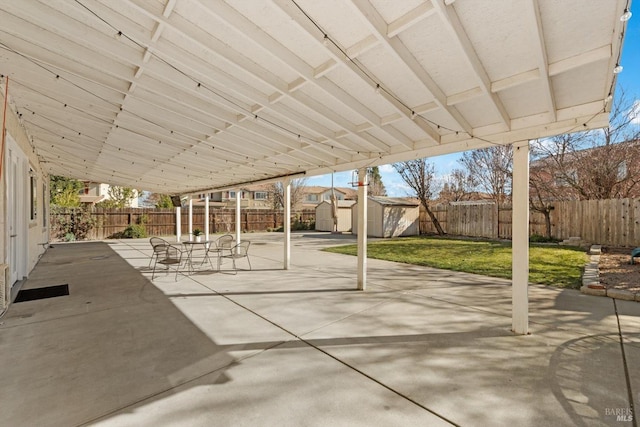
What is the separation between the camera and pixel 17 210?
5613mm

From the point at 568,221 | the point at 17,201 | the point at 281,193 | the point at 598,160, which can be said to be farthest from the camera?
the point at 281,193

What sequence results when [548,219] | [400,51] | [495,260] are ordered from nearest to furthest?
[400,51], [495,260], [548,219]

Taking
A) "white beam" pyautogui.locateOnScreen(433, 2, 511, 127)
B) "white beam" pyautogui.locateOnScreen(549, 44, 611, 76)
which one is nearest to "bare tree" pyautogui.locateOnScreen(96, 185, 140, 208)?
"white beam" pyautogui.locateOnScreen(433, 2, 511, 127)

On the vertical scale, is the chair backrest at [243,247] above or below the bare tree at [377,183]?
below

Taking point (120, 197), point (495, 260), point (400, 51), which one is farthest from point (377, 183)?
point (400, 51)

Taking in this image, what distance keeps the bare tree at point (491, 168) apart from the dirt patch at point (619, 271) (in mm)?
9157

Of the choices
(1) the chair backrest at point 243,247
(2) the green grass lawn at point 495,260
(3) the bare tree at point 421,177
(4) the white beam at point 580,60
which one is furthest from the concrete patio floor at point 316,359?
(3) the bare tree at point 421,177

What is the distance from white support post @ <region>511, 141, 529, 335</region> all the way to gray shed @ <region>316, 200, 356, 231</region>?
60.0ft

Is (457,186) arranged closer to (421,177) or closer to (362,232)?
(421,177)

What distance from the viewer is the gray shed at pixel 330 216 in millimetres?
22097

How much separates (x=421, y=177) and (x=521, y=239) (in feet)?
45.0

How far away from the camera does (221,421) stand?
199cm

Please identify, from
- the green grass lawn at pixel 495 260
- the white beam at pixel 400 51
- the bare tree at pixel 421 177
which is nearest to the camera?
the white beam at pixel 400 51
